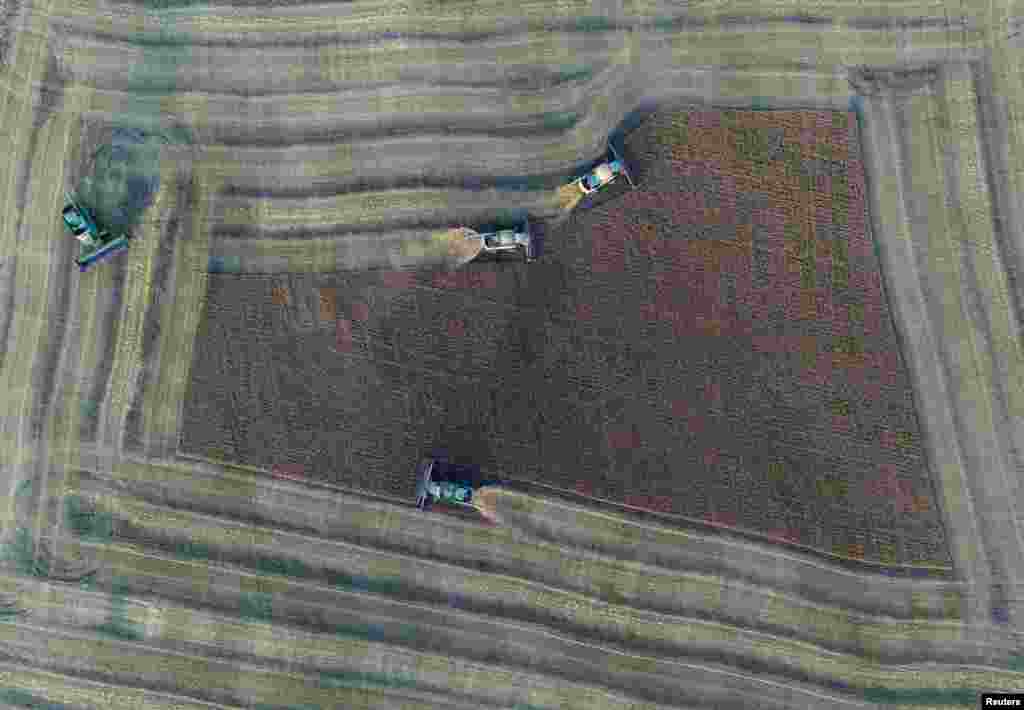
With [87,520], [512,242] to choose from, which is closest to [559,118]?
[512,242]

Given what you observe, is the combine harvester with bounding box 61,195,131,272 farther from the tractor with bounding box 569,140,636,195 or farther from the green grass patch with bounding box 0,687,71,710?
the tractor with bounding box 569,140,636,195

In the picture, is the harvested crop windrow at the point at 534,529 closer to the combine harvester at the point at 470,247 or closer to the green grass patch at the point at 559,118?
the combine harvester at the point at 470,247

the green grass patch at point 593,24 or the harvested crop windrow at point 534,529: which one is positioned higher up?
the green grass patch at point 593,24

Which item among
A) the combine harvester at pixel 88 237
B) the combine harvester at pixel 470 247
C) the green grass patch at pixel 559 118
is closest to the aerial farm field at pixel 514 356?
the green grass patch at pixel 559 118

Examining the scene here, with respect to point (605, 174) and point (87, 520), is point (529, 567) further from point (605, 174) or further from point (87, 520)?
point (87, 520)

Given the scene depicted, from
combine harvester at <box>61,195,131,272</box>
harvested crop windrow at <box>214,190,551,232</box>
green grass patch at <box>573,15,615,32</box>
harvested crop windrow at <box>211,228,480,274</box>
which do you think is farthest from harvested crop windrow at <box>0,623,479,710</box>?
green grass patch at <box>573,15,615,32</box>

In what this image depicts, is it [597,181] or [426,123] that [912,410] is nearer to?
[597,181]

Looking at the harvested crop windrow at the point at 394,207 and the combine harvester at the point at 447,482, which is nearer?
the combine harvester at the point at 447,482
